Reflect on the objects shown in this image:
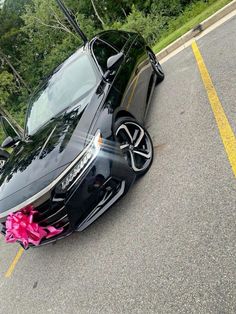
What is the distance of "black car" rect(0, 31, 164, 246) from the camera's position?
10.6 feet

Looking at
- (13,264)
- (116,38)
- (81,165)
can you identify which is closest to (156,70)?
(116,38)

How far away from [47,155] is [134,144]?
3.56 ft

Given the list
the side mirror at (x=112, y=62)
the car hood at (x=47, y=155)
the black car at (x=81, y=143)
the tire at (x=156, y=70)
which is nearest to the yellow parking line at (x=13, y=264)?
the black car at (x=81, y=143)

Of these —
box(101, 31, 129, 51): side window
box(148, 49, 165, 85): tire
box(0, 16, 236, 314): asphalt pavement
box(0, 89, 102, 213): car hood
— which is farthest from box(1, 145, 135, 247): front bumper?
box(148, 49, 165, 85): tire

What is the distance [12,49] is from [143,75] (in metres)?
32.8

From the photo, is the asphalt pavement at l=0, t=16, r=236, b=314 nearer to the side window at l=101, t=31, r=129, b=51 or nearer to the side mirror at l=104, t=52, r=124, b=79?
the side mirror at l=104, t=52, r=124, b=79

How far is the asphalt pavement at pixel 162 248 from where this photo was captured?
2422 mm

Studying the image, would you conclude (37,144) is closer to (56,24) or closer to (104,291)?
(104,291)

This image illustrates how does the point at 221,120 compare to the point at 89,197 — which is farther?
the point at 221,120

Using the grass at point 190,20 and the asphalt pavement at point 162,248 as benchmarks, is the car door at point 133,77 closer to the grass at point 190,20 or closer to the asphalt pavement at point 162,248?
the asphalt pavement at point 162,248

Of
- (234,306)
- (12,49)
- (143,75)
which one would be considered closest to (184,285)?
(234,306)

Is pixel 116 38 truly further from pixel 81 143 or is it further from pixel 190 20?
pixel 190 20

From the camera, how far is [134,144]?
3963mm

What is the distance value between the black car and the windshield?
16 millimetres
